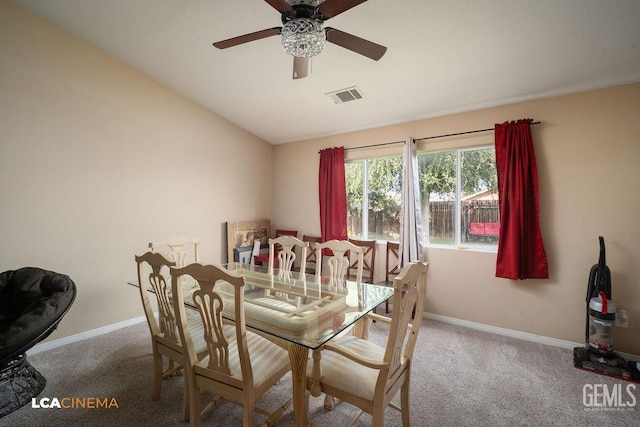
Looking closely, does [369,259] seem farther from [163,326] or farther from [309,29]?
[309,29]

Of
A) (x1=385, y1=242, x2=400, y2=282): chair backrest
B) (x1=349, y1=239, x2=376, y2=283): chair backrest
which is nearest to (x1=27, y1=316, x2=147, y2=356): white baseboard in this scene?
(x1=349, y1=239, x2=376, y2=283): chair backrest

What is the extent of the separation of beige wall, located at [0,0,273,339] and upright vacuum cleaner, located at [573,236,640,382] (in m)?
4.26

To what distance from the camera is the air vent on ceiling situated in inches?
122

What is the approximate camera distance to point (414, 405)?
195 cm

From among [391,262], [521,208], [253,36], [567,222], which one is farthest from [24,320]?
[567,222]

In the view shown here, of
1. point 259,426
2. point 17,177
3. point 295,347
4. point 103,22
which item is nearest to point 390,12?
point 295,347

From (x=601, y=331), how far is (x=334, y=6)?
10.7 feet

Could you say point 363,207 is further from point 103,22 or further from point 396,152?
point 103,22

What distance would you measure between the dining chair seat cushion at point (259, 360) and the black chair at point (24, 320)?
1.09 metres

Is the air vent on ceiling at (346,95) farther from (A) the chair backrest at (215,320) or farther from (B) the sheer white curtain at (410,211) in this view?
(A) the chair backrest at (215,320)

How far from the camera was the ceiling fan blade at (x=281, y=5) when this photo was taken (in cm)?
149

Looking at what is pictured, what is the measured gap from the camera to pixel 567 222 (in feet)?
9.02

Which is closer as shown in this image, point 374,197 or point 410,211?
point 410,211

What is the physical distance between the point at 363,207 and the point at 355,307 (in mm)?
2422
